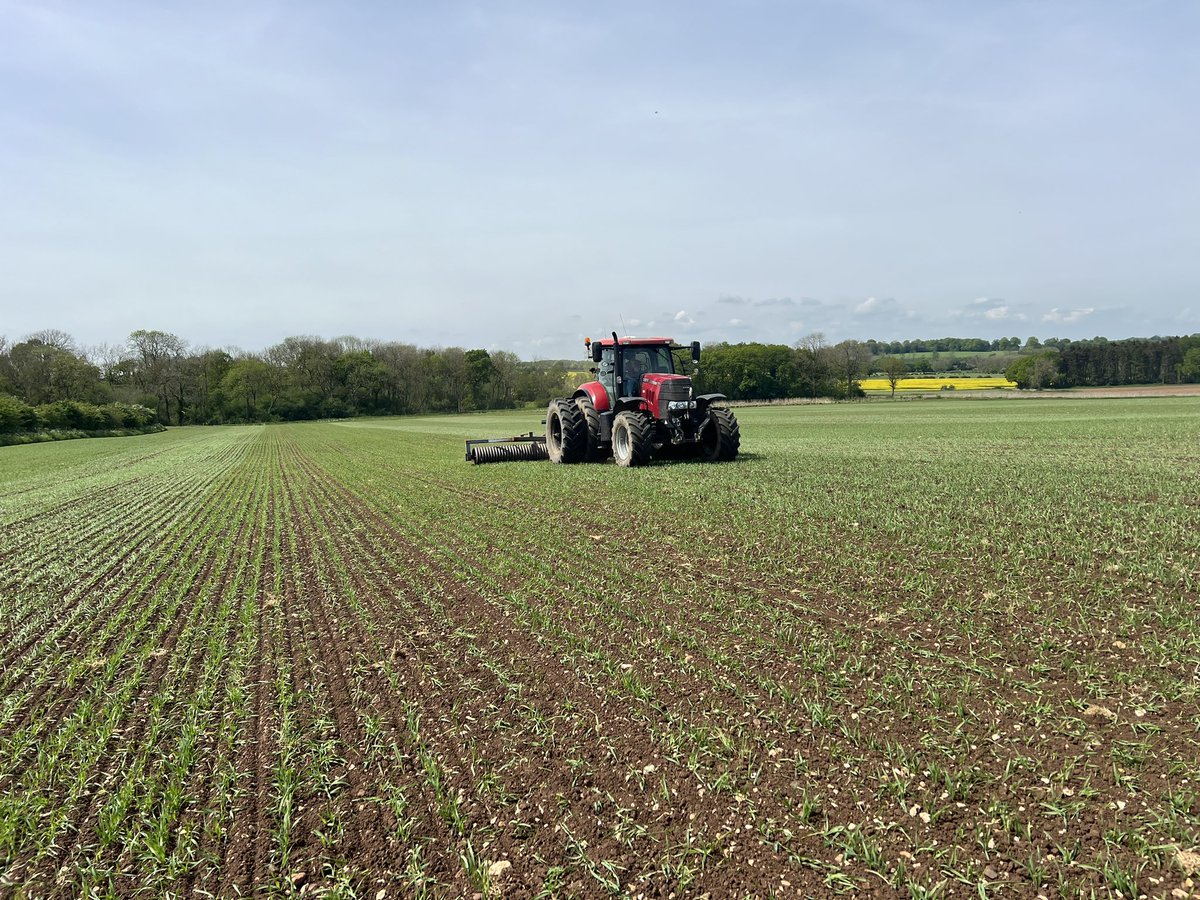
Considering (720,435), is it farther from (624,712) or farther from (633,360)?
(624,712)

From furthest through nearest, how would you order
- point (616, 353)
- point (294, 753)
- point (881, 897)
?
1. point (616, 353)
2. point (294, 753)
3. point (881, 897)

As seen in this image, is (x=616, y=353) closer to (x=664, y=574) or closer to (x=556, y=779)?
(x=664, y=574)

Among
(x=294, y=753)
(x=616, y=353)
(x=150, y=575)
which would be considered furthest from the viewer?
(x=616, y=353)

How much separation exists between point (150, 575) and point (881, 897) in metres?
8.60

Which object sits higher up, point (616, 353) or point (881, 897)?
point (616, 353)

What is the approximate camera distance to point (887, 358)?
9456cm

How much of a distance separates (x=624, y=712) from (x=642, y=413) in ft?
38.6

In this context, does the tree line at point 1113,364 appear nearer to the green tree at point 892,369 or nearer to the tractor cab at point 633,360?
the green tree at point 892,369

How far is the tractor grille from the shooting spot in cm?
1474

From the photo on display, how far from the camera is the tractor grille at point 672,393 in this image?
14.7 metres

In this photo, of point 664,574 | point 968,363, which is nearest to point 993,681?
point 664,574

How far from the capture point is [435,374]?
93.0 m

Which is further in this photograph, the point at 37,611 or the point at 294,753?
the point at 37,611

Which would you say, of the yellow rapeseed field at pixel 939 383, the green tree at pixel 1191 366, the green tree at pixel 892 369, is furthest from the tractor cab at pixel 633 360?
the green tree at pixel 1191 366
